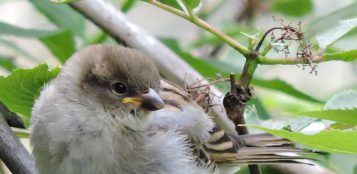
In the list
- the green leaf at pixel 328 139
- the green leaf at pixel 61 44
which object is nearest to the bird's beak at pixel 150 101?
the green leaf at pixel 61 44

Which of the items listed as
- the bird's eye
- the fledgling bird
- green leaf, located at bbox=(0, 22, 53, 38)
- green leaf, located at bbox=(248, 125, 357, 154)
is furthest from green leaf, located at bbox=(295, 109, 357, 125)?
green leaf, located at bbox=(0, 22, 53, 38)

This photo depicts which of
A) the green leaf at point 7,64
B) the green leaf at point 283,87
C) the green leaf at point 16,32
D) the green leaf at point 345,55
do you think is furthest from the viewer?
the green leaf at point 7,64

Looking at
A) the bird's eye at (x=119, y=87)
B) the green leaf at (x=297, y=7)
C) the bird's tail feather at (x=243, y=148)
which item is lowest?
the bird's tail feather at (x=243, y=148)

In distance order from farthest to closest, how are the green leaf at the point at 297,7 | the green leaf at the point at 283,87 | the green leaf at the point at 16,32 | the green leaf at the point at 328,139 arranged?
the green leaf at the point at 297,7 → the green leaf at the point at 283,87 → the green leaf at the point at 16,32 → the green leaf at the point at 328,139

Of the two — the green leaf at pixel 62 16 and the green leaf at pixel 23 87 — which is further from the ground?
the green leaf at pixel 62 16

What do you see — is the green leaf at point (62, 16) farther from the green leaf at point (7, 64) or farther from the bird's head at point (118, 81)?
the bird's head at point (118, 81)

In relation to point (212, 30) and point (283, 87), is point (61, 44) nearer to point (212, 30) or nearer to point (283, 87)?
point (283, 87)

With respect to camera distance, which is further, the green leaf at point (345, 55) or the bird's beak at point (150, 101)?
the bird's beak at point (150, 101)
